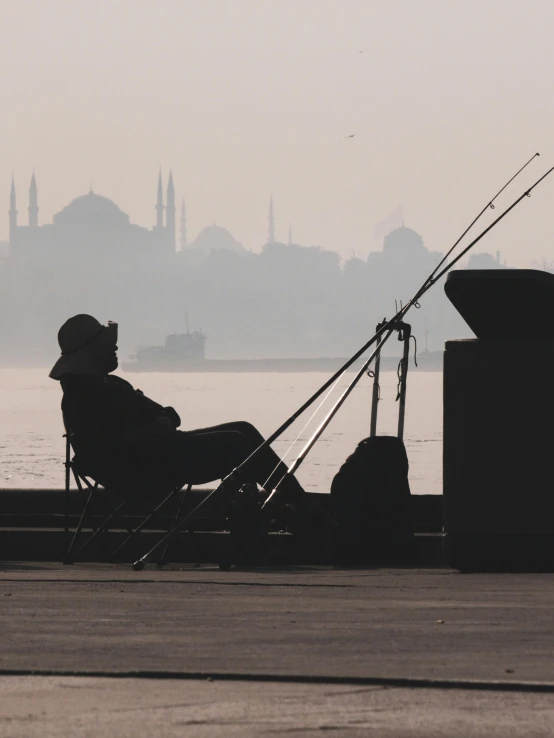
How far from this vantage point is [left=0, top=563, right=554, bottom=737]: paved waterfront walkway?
8.69 ft

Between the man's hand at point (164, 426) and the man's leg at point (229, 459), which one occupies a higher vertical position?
the man's hand at point (164, 426)

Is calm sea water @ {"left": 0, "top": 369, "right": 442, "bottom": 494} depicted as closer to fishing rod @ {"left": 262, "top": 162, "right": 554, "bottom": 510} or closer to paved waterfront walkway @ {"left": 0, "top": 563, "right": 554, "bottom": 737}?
fishing rod @ {"left": 262, "top": 162, "right": 554, "bottom": 510}

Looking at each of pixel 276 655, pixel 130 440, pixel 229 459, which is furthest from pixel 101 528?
pixel 276 655

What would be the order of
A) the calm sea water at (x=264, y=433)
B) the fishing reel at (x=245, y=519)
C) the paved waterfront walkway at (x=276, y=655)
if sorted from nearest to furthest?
1. the paved waterfront walkway at (x=276, y=655)
2. the fishing reel at (x=245, y=519)
3. the calm sea water at (x=264, y=433)

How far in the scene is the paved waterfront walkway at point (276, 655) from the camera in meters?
2.65

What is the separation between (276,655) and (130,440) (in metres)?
3.08

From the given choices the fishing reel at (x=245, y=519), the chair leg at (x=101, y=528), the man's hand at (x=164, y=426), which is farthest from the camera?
the chair leg at (x=101, y=528)

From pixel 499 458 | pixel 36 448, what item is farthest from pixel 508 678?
pixel 36 448

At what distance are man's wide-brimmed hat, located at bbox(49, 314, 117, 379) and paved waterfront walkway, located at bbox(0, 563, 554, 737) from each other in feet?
4.69

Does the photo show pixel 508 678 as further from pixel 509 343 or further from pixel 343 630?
pixel 509 343

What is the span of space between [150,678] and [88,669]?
0.14 meters

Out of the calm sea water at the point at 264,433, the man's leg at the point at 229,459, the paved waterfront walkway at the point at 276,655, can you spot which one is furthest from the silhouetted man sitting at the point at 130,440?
the calm sea water at the point at 264,433

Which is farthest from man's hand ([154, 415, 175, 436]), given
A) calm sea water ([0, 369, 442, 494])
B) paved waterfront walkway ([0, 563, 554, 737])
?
calm sea water ([0, 369, 442, 494])

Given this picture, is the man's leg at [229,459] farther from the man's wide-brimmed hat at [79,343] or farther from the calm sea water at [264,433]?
the calm sea water at [264,433]
